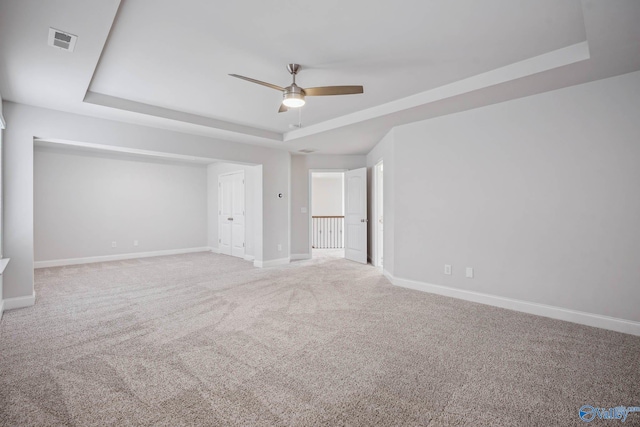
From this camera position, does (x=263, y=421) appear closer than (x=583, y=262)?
Yes

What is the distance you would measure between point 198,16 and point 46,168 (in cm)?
616

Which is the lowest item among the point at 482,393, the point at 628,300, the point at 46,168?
the point at 482,393

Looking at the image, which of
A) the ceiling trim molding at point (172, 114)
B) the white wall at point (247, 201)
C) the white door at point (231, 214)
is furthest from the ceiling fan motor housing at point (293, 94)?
the white door at point (231, 214)

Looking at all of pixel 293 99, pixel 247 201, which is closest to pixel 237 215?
pixel 247 201

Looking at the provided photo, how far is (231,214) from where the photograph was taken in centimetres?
792

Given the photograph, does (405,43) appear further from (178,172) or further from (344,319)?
(178,172)

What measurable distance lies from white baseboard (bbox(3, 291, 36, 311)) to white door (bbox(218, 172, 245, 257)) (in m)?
4.06

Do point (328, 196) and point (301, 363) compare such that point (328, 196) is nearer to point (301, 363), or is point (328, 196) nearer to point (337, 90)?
point (337, 90)

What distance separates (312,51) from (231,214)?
A: 581cm

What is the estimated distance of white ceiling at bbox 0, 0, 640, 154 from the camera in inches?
85.8

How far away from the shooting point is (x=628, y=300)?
2961mm

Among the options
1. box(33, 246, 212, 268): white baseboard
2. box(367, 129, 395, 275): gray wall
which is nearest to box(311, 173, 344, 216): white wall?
box(33, 246, 212, 268): white baseboard

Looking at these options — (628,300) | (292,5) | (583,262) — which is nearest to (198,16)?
(292,5)

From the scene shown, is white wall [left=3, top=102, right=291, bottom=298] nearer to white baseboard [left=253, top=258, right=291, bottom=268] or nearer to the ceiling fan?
white baseboard [left=253, top=258, right=291, bottom=268]
